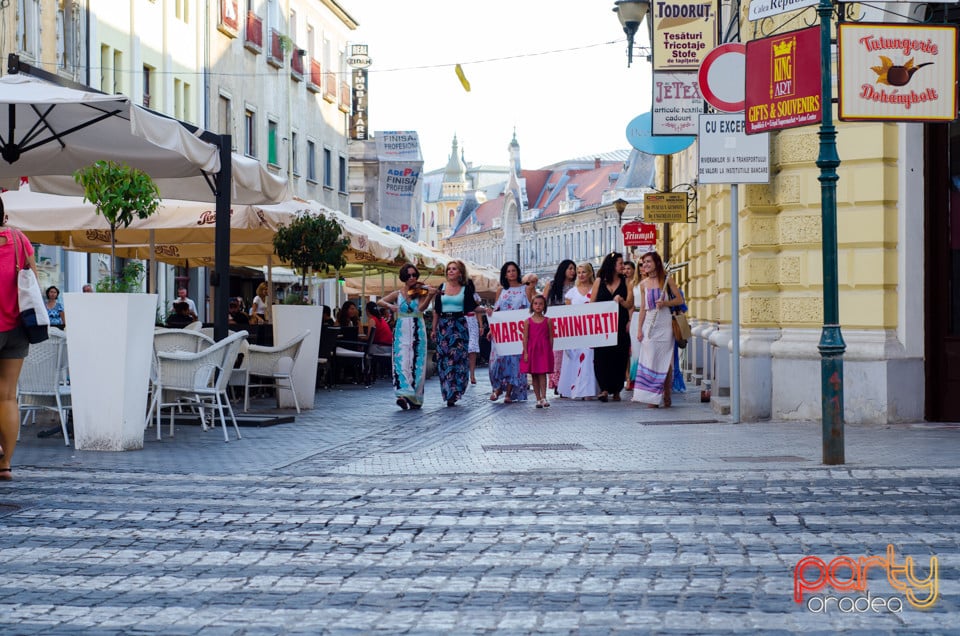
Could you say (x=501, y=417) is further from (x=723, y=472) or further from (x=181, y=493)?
(x=181, y=493)

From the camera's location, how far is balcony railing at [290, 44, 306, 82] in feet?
168

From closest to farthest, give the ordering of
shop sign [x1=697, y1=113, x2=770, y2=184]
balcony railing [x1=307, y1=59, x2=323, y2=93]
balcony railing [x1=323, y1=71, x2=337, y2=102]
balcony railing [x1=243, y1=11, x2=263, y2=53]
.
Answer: shop sign [x1=697, y1=113, x2=770, y2=184]
balcony railing [x1=243, y1=11, x2=263, y2=53]
balcony railing [x1=307, y1=59, x2=323, y2=93]
balcony railing [x1=323, y1=71, x2=337, y2=102]

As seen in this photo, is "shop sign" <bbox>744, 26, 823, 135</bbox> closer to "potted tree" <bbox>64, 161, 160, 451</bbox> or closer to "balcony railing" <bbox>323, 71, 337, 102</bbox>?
"potted tree" <bbox>64, 161, 160, 451</bbox>

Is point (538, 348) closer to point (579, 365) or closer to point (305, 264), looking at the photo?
point (579, 365)

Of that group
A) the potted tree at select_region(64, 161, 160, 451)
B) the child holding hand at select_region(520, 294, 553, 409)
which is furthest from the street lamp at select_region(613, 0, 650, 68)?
the potted tree at select_region(64, 161, 160, 451)

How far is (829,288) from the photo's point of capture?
36.0 ft

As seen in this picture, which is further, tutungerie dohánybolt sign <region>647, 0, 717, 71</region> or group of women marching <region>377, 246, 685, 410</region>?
tutungerie dohánybolt sign <region>647, 0, 717, 71</region>

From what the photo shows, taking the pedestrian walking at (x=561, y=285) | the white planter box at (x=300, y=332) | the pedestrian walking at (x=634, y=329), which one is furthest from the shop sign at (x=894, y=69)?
the pedestrian walking at (x=561, y=285)

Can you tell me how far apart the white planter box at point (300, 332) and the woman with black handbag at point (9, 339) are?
7896 millimetres

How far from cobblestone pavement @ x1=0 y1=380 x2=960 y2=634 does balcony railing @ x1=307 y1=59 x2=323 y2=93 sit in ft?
135

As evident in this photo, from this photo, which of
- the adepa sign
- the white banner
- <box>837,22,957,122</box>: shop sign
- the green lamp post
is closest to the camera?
the green lamp post

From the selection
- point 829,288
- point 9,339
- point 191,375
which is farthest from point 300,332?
point 829,288

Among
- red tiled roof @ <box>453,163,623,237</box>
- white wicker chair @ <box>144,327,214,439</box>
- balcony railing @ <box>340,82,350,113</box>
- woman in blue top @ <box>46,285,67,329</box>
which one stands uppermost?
red tiled roof @ <box>453,163,623,237</box>

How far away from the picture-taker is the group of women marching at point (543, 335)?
18.7m
